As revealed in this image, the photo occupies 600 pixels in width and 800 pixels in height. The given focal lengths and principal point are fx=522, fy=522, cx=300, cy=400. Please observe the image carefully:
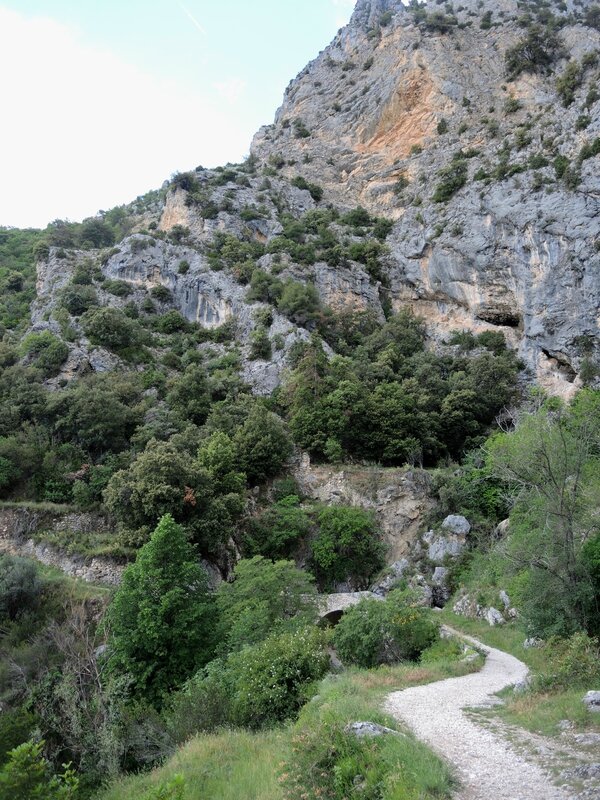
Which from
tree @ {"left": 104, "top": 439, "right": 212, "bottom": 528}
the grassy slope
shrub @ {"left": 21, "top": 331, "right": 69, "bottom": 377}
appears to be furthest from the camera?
shrub @ {"left": 21, "top": 331, "right": 69, "bottom": 377}

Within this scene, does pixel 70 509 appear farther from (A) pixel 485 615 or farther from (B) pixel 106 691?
(A) pixel 485 615

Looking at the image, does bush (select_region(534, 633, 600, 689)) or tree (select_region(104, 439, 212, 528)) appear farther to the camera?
tree (select_region(104, 439, 212, 528))

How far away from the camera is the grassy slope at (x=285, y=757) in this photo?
598 centimetres

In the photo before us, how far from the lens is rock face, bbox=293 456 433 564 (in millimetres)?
29234

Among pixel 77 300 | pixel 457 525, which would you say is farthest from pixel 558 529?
pixel 77 300

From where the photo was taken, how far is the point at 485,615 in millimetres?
21000

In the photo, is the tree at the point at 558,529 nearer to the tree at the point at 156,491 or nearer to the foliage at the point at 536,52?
the tree at the point at 156,491

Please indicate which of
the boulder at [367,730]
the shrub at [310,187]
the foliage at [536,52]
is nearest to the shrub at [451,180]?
the foliage at [536,52]

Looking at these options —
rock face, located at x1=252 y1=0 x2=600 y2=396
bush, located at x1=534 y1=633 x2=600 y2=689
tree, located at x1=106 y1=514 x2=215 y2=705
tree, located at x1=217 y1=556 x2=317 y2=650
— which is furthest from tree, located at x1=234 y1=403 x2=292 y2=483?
bush, located at x1=534 y1=633 x2=600 y2=689

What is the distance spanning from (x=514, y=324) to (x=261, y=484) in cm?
2503

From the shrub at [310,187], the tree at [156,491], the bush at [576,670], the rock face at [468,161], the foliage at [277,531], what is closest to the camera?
the bush at [576,670]

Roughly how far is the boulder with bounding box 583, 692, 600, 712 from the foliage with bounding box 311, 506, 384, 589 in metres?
18.9

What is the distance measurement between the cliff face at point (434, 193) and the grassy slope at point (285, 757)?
92.3 feet

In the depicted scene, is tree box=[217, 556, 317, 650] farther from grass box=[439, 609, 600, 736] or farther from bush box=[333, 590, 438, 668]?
grass box=[439, 609, 600, 736]
